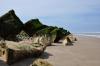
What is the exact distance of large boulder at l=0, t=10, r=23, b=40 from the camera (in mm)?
9273

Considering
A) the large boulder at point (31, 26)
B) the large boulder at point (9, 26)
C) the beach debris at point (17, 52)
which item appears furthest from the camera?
the large boulder at point (31, 26)

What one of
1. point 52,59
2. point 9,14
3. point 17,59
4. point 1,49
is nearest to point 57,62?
point 52,59

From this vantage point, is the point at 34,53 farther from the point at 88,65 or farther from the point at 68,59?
the point at 88,65

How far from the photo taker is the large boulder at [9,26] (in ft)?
30.4

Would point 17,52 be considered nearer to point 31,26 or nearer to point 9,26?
point 9,26

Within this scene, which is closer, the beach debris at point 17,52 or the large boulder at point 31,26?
the beach debris at point 17,52

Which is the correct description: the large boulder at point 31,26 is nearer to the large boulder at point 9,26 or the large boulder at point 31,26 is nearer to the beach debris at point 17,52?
the large boulder at point 9,26

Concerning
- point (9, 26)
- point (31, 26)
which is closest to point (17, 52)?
point (9, 26)

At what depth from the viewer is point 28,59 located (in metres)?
5.57

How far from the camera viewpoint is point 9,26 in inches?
372

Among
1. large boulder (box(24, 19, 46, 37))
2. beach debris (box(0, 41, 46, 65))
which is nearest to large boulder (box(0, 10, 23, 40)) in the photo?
large boulder (box(24, 19, 46, 37))

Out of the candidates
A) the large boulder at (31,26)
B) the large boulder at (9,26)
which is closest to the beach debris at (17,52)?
the large boulder at (9,26)

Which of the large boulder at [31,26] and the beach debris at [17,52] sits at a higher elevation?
the large boulder at [31,26]

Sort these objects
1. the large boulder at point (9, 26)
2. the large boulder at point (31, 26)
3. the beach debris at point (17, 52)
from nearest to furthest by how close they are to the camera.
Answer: the beach debris at point (17, 52)
the large boulder at point (9, 26)
the large boulder at point (31, 26)
